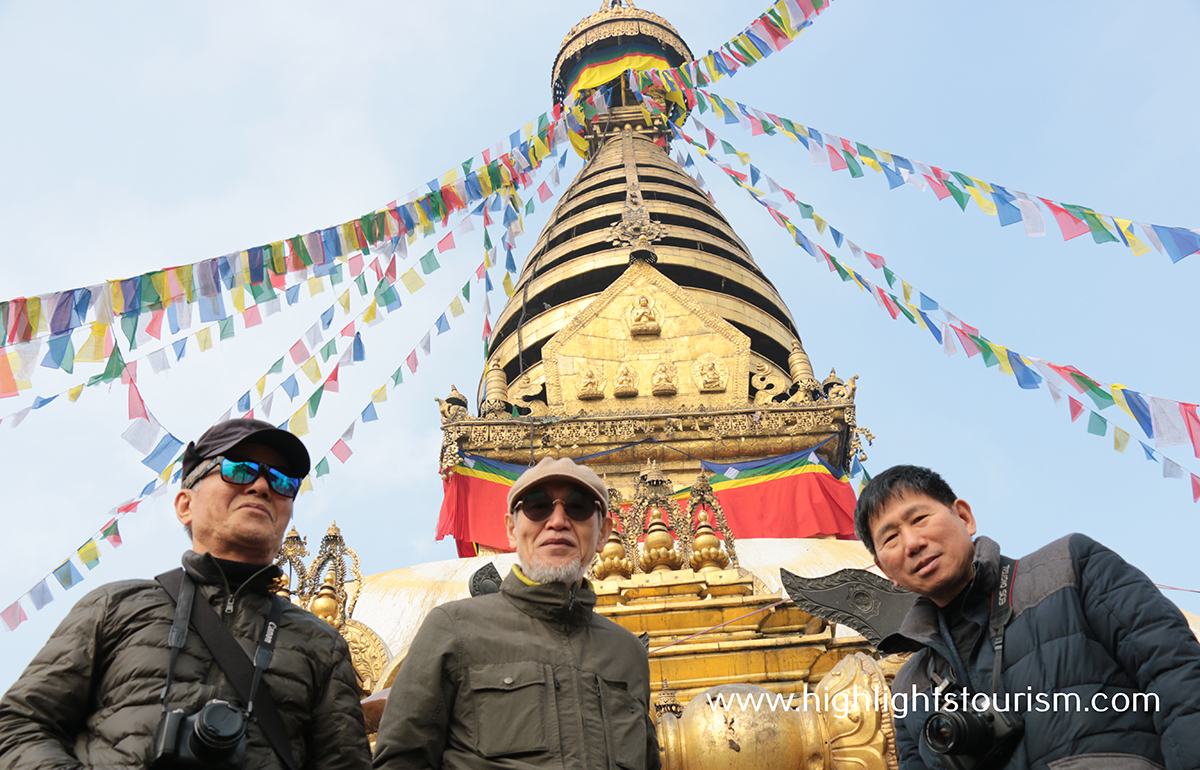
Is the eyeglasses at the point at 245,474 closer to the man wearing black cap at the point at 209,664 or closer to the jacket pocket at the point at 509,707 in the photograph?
the man wearing black cap at the point at 209,664

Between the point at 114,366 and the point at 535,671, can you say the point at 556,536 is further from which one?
the point at 114,366

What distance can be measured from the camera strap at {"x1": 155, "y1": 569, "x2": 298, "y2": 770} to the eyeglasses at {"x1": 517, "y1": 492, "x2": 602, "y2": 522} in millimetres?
795

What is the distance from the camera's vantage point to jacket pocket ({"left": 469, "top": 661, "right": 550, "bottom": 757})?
2367mm

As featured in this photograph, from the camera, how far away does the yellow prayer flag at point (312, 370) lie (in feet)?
34.3

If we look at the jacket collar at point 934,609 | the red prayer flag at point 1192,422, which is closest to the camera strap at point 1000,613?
the jacket collar at point 934,609

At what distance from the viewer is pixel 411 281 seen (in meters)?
11.1

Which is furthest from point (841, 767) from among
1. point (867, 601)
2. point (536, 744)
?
point (536, 744)

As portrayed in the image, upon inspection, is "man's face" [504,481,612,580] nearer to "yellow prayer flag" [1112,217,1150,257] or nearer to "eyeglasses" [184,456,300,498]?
"eyeglasses" [184,456,300,498]

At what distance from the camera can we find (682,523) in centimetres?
778

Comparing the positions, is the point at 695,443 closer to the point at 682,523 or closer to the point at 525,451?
the point at 525,451

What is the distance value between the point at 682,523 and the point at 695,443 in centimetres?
434

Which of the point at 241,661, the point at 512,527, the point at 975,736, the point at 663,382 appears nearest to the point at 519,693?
the point at 512,527

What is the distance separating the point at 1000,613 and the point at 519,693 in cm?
132

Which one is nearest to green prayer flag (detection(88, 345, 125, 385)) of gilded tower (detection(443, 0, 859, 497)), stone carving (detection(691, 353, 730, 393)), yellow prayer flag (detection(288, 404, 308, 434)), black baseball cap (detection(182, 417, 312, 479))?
yellow prayer flag (detection(288, 404, 308, 434))
